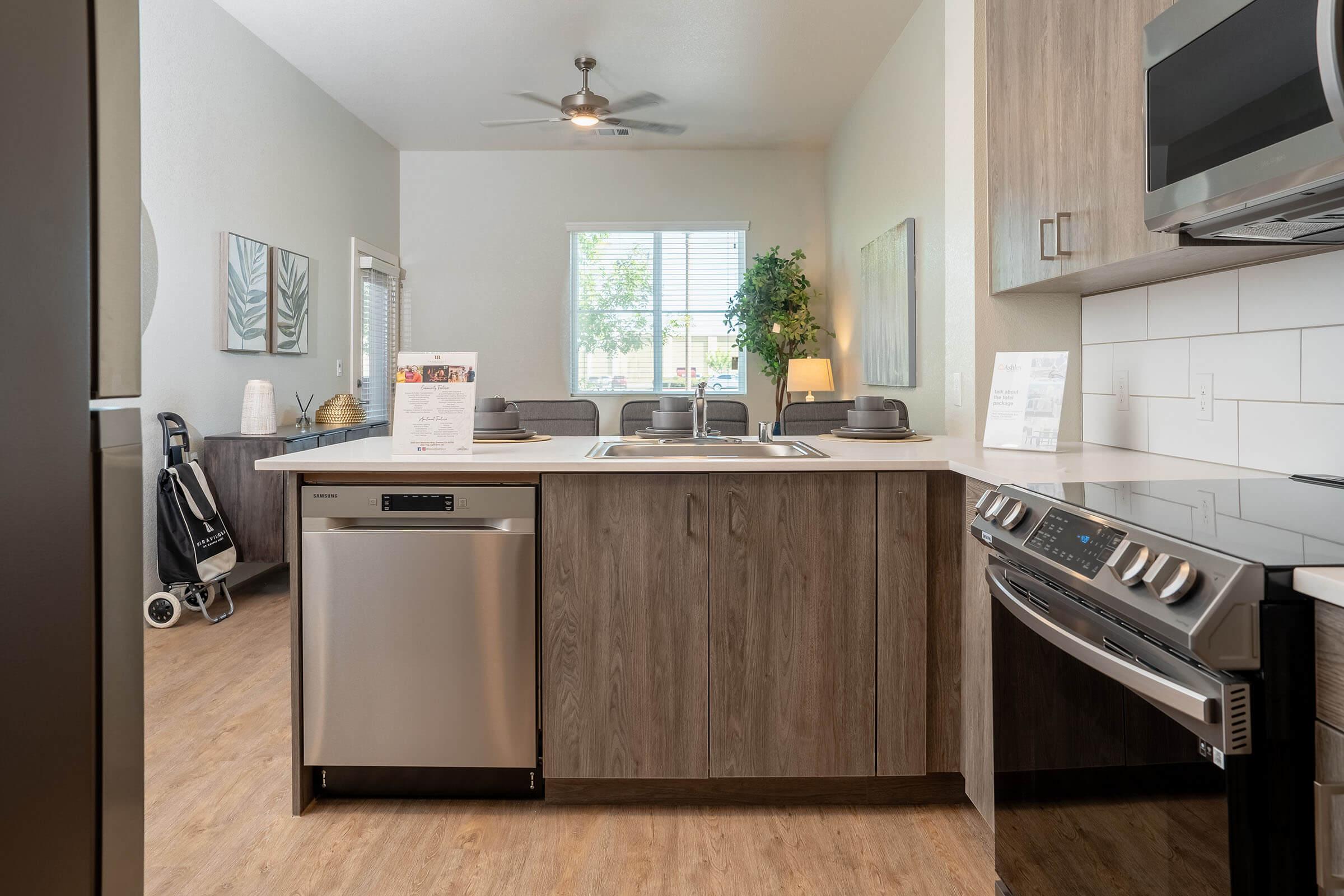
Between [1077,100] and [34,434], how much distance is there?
2.03m

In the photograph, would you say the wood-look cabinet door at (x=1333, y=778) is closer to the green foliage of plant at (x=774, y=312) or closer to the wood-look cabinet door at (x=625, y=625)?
the wood-look cabinet door at (x=625, y=625)

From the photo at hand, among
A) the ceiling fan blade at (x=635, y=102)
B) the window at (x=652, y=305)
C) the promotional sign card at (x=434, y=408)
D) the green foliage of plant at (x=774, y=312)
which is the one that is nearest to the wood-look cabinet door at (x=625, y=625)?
the promotional sign card at (x=434, y=408)

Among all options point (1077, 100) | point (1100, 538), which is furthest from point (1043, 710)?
point (1077, 100)

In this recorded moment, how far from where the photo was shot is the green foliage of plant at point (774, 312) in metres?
6.21

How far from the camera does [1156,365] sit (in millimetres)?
2154

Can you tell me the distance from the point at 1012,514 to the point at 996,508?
8 cm

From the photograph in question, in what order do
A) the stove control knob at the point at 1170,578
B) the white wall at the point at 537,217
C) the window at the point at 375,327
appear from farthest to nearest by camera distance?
1. the white wall at the point at 537,217
2. the window at the point at 375,327
3. the stove control knob at the point at 1170,578

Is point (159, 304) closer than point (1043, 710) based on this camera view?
No

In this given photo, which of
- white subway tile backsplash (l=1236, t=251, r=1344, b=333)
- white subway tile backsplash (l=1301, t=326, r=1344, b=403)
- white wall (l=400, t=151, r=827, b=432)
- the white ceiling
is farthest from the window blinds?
white subway tile backsplash (l=1301, t=326, r=1344, b=403)

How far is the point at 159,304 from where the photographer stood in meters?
3.73

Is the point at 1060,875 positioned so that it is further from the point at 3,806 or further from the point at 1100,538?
the point at 3,806

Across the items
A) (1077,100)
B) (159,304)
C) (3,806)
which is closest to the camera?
(3,806)

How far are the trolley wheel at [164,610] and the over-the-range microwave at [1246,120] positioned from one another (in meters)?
3.85

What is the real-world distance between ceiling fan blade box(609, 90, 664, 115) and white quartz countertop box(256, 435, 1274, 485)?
389cm
